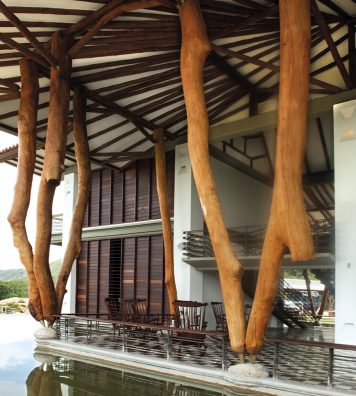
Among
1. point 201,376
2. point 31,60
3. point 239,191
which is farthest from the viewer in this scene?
point 239,191

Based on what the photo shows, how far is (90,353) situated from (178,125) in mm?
7297

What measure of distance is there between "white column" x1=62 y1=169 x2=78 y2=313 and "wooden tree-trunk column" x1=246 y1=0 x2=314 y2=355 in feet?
35.8

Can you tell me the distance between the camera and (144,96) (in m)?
11.8

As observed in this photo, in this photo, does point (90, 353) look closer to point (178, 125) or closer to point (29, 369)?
point (29, 369)

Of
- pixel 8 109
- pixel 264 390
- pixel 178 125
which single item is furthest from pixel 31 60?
pixel 264 390

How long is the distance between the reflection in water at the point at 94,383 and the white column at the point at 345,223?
338 centimetres

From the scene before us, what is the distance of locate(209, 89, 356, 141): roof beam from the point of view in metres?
9.49

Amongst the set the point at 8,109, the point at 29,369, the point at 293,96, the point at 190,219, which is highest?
the point at 8,109

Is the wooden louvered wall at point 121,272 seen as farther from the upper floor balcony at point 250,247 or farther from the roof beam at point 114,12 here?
the roof beam at point 114,12

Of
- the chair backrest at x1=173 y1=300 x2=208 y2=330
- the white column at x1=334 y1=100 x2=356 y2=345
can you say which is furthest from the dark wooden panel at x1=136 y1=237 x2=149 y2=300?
the white column at x1=334 y1=100 x2=356 y2=345

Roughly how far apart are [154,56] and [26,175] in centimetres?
374

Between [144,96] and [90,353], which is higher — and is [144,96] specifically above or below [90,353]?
above

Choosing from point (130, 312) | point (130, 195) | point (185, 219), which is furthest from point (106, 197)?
point (130, 312)

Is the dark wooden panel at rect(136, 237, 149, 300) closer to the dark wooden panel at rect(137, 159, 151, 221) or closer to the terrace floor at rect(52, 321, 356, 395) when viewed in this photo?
the dark wooden panel at rect(137, 159, 151, 221)
